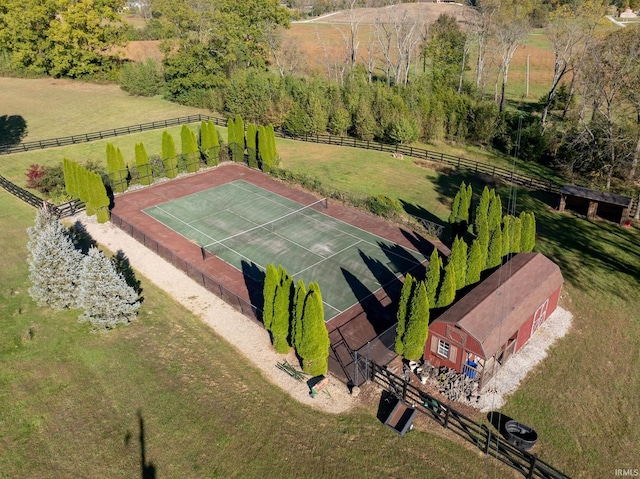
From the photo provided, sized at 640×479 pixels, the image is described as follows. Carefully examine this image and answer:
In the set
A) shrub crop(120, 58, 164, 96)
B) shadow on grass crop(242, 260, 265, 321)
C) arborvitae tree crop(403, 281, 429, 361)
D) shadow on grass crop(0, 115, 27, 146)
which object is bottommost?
shadow on grass crop(242, 260, 265, 321)

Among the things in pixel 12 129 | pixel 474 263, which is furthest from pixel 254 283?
pixel 12 129

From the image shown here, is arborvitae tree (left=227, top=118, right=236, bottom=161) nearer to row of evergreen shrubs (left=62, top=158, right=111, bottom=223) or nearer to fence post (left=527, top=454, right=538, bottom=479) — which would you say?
row of evergreen shrubs (left=62, top=158, right=111, bottom=223)

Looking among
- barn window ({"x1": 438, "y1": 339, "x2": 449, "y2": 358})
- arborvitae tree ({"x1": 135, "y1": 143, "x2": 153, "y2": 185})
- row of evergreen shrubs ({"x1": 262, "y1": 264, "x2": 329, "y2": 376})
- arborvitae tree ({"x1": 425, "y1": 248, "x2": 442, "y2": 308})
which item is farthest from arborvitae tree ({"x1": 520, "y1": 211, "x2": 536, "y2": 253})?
arborvitae tree ({"x1": 135, "y1": 143, "x2": 153, "y2": 185})

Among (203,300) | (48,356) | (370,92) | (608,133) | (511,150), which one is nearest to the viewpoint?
(48,356)

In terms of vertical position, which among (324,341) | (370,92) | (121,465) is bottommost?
(121,465)

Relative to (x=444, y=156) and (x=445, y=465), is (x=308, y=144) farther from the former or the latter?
(x=445, y=465)

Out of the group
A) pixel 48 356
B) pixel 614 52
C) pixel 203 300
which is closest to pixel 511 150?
pixel 614 52

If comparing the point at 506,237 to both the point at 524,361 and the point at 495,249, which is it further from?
the point at 524,361
